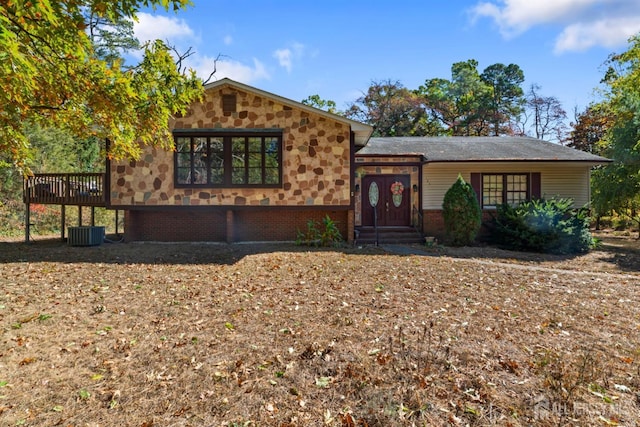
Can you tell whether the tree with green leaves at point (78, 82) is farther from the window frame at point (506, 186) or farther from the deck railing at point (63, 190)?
the window frame at point (506, 186)

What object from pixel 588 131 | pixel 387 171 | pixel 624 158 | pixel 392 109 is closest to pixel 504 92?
pixel 588 131

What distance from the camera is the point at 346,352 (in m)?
3.90

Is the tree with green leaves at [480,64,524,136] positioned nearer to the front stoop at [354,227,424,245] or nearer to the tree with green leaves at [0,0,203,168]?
the front stoop at [354,227,424,245]

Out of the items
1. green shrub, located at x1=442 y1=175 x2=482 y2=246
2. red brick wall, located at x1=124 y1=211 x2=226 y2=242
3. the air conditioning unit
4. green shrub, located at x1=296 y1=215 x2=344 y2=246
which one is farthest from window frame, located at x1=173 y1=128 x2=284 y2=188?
green shrub, located at x1=442 y1=175 x2=482 y2=246

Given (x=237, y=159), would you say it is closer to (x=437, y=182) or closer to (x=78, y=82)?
(x=78, y=82)

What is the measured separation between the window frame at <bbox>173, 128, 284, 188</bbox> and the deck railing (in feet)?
9.20

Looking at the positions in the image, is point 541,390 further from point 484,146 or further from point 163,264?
point 484,146

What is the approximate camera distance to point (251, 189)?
12086mm

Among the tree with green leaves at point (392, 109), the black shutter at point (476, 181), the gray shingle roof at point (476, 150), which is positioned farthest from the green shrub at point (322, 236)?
the tree with green leaves at point (392, 109)

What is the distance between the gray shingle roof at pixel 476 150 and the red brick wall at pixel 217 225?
3.90 meters

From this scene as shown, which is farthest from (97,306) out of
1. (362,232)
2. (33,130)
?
(33,130)

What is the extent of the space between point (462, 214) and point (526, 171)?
177 inches

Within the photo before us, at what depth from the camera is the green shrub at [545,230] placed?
1155cm

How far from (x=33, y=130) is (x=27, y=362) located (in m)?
18.7
